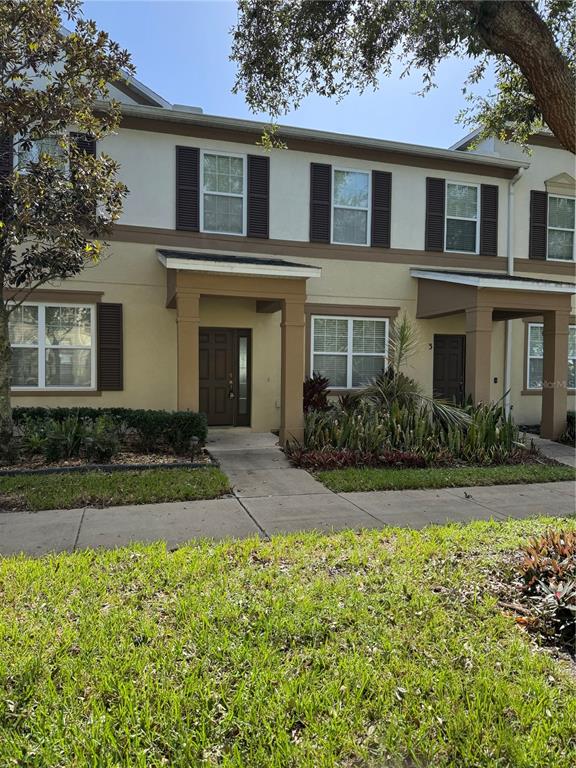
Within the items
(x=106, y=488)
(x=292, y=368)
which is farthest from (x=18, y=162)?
(x=106, y=488)

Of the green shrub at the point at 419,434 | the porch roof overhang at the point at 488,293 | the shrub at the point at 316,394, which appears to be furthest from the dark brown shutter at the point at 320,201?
the green shrub at the point at 419,434

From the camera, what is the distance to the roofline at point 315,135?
984cm

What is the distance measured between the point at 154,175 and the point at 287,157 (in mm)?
2828

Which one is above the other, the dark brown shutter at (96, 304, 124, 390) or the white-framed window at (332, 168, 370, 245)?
the white-framed window at (332, 168, 370, 245)

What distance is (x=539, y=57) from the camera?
4465 millimetres

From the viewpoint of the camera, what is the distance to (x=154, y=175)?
1021 cm

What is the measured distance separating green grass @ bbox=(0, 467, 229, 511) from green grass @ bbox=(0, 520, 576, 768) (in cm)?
174

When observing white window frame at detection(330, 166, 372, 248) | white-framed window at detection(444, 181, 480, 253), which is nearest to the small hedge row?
white window frame at detection(330, 166, 372, 248)

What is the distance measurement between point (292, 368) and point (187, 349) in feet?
6.47

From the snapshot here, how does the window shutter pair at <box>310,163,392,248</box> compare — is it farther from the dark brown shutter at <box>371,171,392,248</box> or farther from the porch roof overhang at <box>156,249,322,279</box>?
the porch roof overhang at <box>156,249,322,279</box>

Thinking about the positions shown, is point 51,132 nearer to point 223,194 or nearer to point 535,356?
point 223,194

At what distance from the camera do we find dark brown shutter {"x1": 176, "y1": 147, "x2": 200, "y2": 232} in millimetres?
10305

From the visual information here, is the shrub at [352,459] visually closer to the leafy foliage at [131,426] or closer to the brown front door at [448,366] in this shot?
the leafy foliage at [131,426]

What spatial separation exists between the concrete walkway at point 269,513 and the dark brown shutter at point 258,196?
17.9 ft
